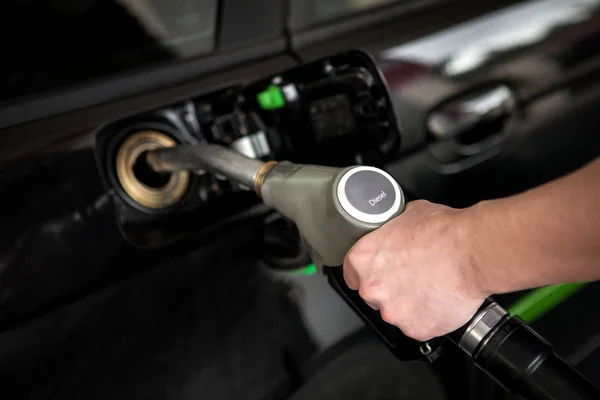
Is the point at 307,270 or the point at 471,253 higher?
the point at 471,253

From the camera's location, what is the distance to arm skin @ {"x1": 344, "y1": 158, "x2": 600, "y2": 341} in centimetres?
37

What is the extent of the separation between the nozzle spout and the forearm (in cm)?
23

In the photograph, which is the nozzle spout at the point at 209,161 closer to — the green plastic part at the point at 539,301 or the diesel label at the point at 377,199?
the diesel label at the point at 377,199

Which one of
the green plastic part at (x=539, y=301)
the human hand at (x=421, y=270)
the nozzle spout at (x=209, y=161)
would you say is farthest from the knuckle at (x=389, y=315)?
the green plastic part at (x=539, y=301)

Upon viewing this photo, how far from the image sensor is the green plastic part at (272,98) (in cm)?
74

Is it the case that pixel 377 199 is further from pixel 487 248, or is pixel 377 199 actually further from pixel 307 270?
pixel 307 270

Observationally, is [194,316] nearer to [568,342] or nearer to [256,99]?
[256,99]

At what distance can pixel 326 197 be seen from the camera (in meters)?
0.46

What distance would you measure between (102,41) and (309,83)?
0.29 m

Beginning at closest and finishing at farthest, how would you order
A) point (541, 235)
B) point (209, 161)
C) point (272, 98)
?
point (541, 235) → point (209, 161) → point (272, 98)

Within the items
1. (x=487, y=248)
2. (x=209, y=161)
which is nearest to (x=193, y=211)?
(x=209, y=161)

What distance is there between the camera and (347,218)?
1.45ft

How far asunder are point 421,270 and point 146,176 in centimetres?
48

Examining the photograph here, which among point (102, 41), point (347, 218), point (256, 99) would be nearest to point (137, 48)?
point (102, 41)
